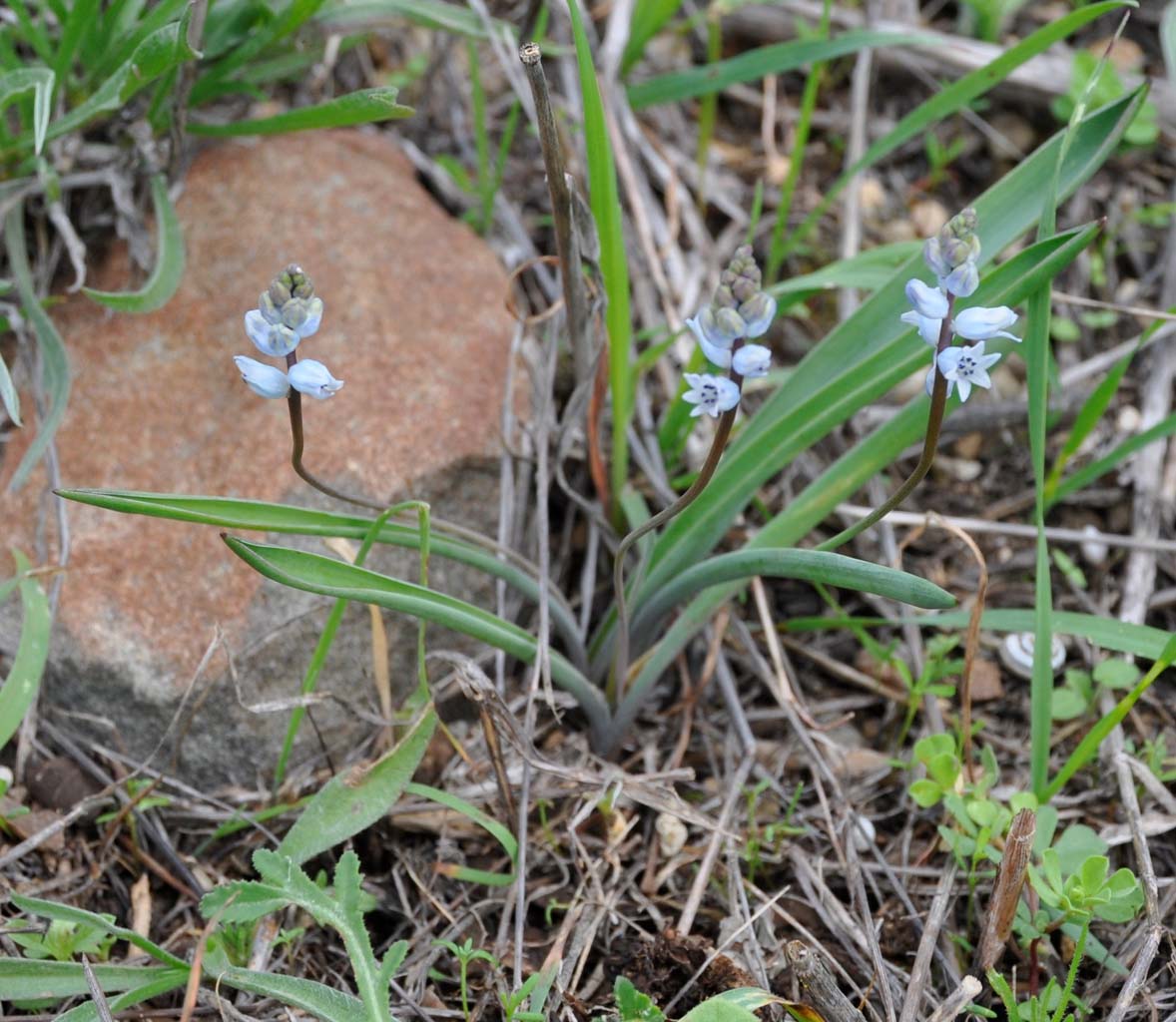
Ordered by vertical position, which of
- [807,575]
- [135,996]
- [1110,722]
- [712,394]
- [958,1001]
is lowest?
[135,996]

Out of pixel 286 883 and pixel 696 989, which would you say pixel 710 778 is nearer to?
pixel 696 989

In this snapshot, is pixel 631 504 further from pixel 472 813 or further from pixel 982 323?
pixel 982 323

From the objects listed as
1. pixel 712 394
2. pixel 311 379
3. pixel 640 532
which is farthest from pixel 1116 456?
pixel 311 379

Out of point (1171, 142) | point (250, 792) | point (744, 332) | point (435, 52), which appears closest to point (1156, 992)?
point (744, 332)

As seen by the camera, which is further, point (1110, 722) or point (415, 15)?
point (415, 15)

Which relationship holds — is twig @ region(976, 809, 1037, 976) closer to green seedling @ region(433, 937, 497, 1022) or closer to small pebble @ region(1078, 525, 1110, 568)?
green seedling @ region(433, 937, 497, 1022)

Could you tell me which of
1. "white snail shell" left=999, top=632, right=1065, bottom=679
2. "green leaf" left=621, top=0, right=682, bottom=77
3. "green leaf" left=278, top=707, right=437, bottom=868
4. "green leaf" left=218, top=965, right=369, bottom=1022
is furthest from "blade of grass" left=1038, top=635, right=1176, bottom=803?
"green leaf" left=621, top=0, right=682, bottom=77
